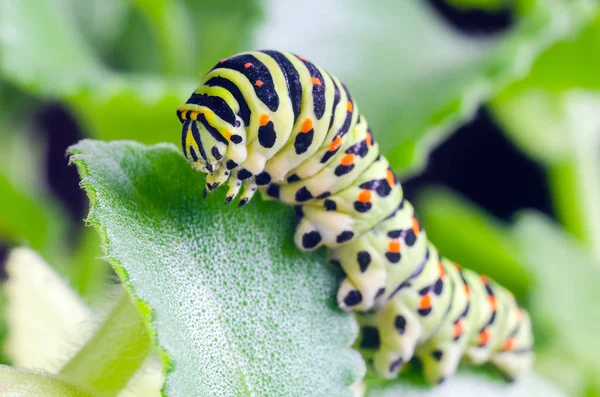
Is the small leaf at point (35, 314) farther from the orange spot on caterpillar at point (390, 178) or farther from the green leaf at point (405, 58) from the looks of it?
the green leaf at point (405, 58)

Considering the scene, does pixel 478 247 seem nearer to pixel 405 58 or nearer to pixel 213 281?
pixel 405 58

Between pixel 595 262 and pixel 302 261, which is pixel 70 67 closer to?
pixel 302 261

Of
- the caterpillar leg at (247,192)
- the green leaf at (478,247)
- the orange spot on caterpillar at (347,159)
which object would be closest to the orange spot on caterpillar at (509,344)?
the orange spot on caterpillar at (347,159)

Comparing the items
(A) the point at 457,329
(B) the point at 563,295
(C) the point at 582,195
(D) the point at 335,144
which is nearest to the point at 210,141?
(D) the point at 335,144

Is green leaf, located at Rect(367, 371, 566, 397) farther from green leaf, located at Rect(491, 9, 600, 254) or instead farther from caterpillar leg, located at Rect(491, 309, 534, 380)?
green leaf, located at Rect(491, 9, 600, 254)

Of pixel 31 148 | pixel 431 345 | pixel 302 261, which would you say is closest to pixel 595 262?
pixel 431 345
